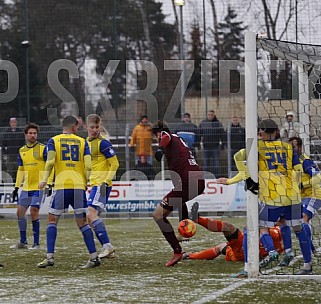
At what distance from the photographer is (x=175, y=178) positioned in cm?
1077

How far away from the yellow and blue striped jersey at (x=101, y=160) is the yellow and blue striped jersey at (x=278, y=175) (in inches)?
103

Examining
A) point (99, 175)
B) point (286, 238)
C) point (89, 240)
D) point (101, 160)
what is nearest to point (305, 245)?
point (286, 238)

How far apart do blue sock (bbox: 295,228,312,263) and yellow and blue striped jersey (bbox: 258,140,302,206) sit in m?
0.38

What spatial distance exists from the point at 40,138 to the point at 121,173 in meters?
2.21

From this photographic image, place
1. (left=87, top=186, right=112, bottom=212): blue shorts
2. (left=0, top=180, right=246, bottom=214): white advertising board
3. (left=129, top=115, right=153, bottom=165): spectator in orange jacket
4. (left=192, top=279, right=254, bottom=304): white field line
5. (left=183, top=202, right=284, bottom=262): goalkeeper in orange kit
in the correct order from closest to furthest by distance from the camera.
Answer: (left=192, top=279, right=254, bottom=304): white field line < (left=183, top=202, right=284, bottom=262): goalkeeper in orange kit < (left=87, top=186, right=112, bottom=212): blue shorts < (left=0, top=180, right=246, bottom=214): white advertising board < (left=129, top=115, right=153, bottom=165): spectator in orange jacket

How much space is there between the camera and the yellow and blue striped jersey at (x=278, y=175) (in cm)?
925

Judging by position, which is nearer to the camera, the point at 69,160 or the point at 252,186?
the point at 252,186

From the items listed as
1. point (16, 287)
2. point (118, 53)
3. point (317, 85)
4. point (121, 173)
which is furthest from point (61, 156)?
point (118, 53)

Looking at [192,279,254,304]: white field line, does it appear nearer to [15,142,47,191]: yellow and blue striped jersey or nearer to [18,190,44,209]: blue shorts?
[18,190,44,209]: blue shorts

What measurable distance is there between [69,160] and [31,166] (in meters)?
2.98

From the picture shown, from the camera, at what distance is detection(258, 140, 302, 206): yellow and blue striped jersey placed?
9250 mm

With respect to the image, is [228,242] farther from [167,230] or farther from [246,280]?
[246,280]

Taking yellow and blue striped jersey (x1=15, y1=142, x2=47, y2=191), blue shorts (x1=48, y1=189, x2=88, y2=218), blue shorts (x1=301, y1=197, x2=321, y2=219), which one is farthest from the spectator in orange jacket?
blue shorts (x1=48, y1=189, x2=88, y2=218)

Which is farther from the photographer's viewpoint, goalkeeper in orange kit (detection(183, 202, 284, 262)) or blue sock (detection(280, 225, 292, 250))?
goalkeeper in orange kit (detection(183, 202, 284, 262))
